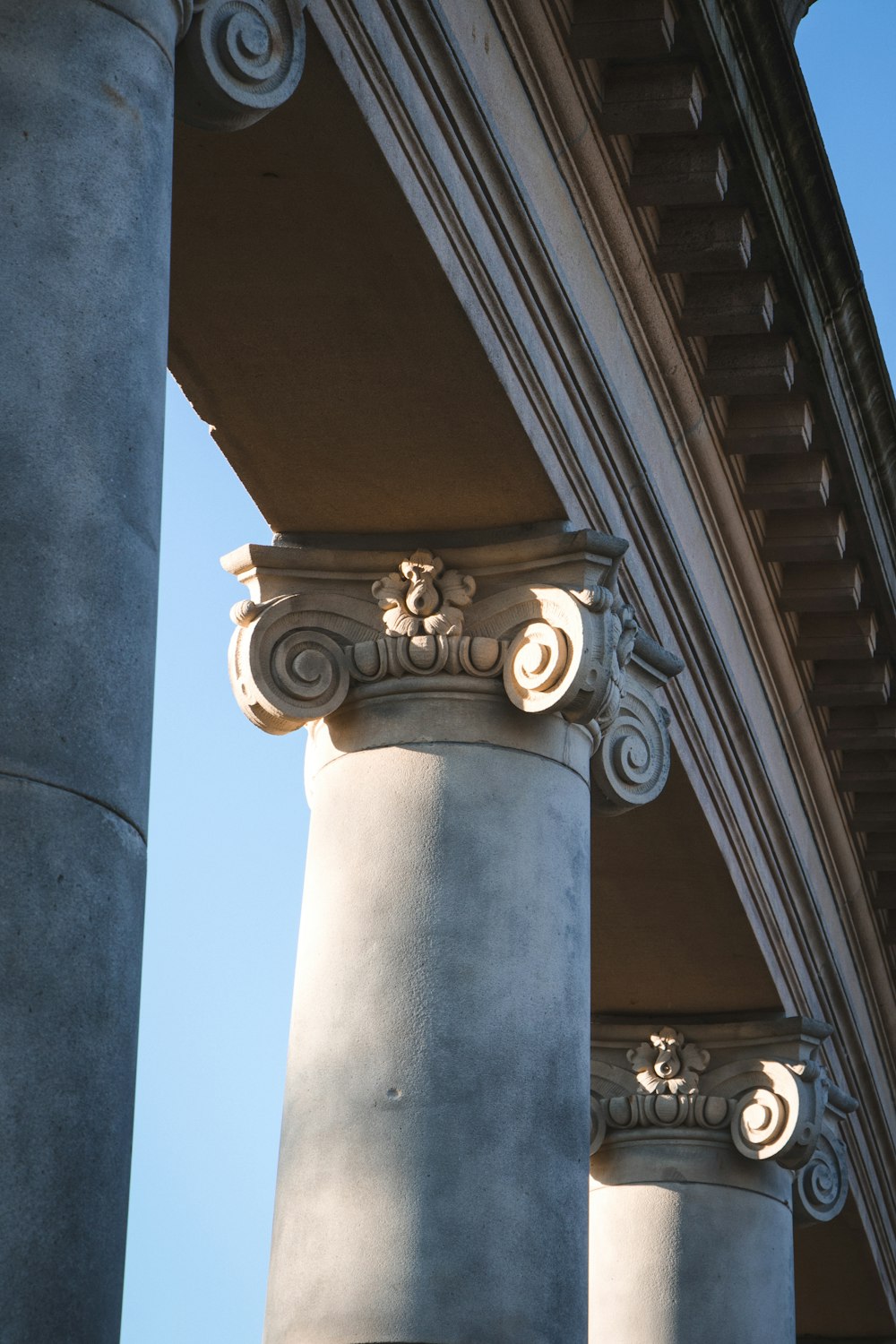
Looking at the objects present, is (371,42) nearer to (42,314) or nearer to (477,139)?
(477,139)

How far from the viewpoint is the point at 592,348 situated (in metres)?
21.1

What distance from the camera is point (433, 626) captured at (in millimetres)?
20000

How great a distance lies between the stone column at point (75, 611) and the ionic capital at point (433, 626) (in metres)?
9.23

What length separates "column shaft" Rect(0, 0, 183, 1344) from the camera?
27.5 ft

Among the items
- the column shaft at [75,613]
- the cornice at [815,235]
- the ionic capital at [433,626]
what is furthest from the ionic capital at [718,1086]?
the column shaft at [75,613]

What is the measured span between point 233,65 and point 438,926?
8.20 meters

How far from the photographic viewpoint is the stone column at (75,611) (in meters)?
8.37

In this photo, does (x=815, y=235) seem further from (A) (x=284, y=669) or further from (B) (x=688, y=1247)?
(B) (x=688, y=1247)

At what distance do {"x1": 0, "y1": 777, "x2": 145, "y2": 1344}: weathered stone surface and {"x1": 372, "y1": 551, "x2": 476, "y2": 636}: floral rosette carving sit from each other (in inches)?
431

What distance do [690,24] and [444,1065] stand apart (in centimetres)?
1001

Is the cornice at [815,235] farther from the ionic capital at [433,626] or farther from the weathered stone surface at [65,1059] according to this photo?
the weathered stone surface at [65,1059]

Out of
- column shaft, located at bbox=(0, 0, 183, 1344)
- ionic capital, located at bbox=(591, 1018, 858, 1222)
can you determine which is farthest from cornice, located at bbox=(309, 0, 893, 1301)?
column shaft, located at bbox=(0, 0, 183, 1344)

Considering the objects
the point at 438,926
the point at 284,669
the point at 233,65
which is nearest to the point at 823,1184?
the point at 438,926

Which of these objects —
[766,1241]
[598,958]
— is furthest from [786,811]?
[766,1241]
